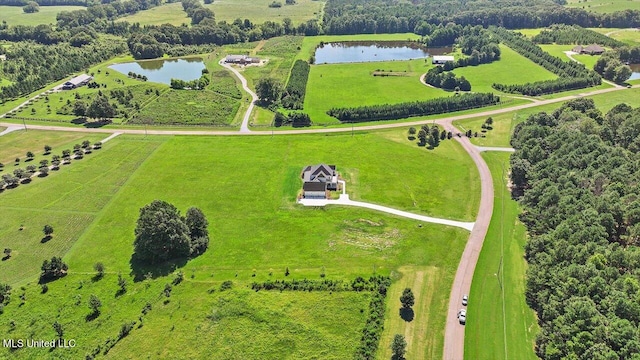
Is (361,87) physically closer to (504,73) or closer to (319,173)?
(504,73)

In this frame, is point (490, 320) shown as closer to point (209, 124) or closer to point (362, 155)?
point (362, 155)

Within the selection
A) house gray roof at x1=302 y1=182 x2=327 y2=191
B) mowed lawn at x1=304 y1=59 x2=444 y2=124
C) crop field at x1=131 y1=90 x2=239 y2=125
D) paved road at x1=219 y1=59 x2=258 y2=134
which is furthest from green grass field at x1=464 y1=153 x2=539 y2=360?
crop field at x1=131 y1=90 x2=239 y2=125

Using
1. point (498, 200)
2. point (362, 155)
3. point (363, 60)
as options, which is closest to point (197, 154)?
point (362, 155)

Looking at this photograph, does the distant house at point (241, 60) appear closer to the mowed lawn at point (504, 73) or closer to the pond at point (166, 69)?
the pond at point (166, 69)

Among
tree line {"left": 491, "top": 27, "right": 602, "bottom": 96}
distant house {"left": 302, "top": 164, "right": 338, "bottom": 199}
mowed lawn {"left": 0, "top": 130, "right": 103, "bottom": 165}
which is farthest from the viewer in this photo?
tree line {"left": 491, "top": 27, "right": 602, "bottom": 96}

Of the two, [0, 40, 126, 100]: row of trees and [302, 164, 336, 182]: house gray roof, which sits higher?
[0, 40, 126, 100]: row of trees

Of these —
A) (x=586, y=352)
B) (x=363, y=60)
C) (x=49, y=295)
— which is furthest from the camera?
(x=363, y=60)

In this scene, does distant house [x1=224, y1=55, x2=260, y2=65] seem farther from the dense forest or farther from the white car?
the white car
